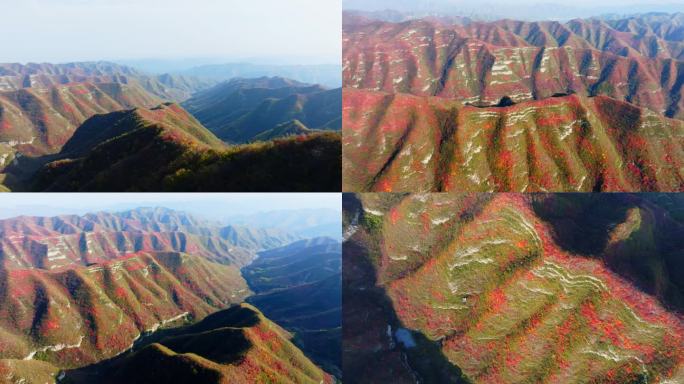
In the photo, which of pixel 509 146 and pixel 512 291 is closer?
pixel 512 291

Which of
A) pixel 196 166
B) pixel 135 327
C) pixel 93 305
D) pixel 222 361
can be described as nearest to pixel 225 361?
pixel 222 361

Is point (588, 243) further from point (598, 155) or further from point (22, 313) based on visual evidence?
point (22, 313)

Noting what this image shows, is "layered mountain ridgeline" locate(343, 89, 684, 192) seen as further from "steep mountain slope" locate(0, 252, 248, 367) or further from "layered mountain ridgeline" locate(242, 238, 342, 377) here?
"steep mountain slope" locate(0, 252, 248, 367)

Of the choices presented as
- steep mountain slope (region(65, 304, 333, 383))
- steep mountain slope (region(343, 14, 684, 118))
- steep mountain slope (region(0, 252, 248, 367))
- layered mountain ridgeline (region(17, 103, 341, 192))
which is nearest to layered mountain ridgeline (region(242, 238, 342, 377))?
steep mountain slope (region(65, 304, 333, 383))

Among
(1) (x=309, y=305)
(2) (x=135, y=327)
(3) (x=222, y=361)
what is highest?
(3) (x=222, y=361)

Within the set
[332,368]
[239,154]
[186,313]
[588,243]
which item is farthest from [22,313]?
[588,243]

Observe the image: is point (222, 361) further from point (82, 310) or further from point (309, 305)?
point (309, 305)
